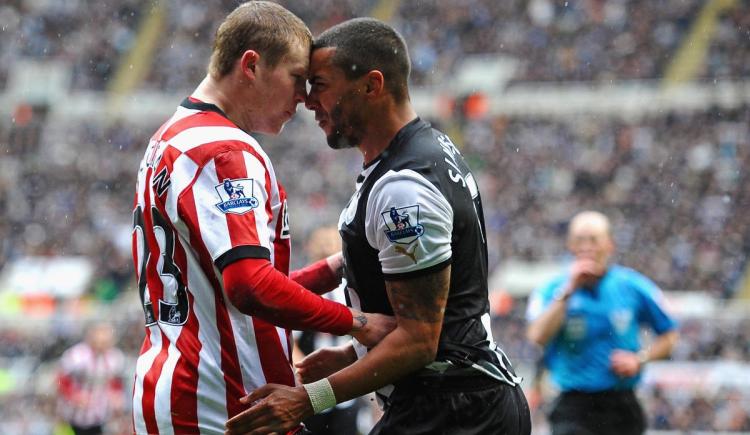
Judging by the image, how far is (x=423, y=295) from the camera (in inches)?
131

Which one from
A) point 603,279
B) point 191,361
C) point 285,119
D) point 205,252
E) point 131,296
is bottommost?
point 131,296

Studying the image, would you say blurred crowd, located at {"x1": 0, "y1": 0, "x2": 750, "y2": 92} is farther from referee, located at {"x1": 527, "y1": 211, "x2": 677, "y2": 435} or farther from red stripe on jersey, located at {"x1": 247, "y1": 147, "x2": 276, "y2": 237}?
red stripe on jersey, located at {"x1": 247, "y1": 147, "x2": 276, "y2": 237}

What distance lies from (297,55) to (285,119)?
0.79 ft

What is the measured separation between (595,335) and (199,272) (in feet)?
13.2

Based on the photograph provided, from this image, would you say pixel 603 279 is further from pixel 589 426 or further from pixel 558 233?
pixel 558 233

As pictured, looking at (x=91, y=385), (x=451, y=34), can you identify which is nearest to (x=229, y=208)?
(x=91, y=385)

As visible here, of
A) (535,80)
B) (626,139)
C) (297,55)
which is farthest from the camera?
(535,80)

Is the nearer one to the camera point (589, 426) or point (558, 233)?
point (589, 426)

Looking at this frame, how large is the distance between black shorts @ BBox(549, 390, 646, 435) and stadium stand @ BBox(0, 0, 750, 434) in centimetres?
865

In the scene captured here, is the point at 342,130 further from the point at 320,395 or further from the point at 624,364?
the point at 624,364

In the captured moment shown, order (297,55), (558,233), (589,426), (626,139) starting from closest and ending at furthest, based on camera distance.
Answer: (297,55)
(589,426)
(558,233)
(626,139)

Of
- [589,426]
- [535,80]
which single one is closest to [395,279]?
[589,426]

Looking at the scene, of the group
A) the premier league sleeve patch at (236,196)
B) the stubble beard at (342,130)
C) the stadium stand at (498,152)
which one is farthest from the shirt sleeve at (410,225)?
the stadium stand at (498,152)

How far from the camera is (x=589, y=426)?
6.64 meters
